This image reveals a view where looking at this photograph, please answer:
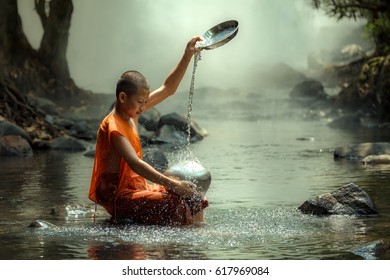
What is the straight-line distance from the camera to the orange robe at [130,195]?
961 cm

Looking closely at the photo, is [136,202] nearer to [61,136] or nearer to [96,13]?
[61,136]

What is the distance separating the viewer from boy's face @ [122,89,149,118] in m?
9.77

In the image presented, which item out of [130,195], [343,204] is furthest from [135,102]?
[343,204]

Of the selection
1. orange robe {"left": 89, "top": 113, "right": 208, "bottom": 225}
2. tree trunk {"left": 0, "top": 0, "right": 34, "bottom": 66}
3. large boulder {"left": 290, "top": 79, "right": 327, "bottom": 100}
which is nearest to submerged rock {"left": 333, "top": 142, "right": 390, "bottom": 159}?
orange robe {"left": 89, "top": 113, "right": 208, "bottom": 225}

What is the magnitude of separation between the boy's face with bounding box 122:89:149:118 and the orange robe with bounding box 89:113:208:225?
110mm

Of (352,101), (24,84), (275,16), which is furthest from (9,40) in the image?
(275,16)

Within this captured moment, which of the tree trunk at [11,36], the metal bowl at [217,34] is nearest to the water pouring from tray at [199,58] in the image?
the metal bowl at [217,34]

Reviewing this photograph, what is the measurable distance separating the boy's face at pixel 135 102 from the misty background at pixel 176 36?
96.5ft

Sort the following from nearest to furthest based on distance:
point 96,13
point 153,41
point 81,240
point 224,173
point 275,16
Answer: point 81,240, point 224,173, point 96,13, point 153,41, point 275,16

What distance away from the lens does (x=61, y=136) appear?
20.4m

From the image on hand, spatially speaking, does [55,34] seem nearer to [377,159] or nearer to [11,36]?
[11,36]

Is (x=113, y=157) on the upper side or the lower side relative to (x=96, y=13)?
lower

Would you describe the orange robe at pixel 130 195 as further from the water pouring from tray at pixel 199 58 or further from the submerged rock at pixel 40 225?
the submerged rock at pixel 40 225

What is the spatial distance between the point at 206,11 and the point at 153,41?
3.69m
